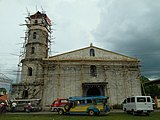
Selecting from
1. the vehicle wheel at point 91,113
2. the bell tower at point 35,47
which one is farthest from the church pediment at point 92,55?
the vehicle wheel at point 91,113

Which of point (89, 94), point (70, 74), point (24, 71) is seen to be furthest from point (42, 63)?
point (89, 94)

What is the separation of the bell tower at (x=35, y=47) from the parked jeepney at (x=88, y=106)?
9622 millimetres

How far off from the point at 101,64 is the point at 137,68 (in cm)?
618

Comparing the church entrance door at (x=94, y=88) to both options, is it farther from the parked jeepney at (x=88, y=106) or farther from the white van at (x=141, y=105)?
the white van at (x=141, y=105)

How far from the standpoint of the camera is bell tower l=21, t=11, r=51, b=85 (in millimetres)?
26998

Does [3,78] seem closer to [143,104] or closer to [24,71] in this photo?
[24,71]

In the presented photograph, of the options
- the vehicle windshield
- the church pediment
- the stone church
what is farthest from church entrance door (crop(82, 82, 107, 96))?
the vehicle windshield

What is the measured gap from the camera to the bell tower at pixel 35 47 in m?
27.0

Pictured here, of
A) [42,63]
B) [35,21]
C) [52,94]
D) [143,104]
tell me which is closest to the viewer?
[143,104]

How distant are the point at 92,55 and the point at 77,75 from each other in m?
4.52

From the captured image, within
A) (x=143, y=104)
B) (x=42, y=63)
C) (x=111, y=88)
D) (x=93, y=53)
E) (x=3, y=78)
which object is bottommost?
(x=143, y=104)

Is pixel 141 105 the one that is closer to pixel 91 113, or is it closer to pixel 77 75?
pixel 91 113

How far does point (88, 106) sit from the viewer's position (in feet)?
56.4

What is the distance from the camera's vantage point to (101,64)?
27.2 meters
